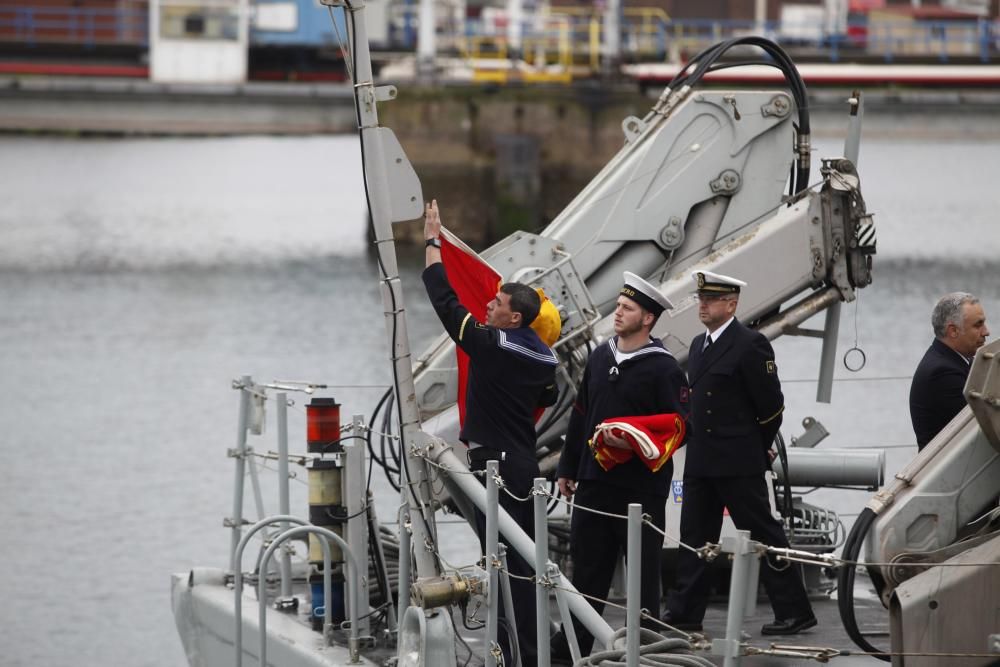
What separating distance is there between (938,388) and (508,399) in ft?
5.78

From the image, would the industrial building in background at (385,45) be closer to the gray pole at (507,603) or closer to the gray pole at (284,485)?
the gray pole at (284,485)

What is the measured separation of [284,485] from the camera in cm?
808

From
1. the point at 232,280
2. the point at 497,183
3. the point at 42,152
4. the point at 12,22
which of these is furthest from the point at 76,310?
the point at 42,152

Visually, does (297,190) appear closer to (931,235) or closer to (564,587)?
(931,235)

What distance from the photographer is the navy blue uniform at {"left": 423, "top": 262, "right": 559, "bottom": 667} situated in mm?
6613

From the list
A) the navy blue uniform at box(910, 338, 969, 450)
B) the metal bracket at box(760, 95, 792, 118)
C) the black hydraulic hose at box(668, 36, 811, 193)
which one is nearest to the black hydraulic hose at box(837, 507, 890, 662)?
the navy blue uniform at box(910, 338, 969, 450)

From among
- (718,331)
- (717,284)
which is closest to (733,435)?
(718,331)

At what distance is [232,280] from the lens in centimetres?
4216

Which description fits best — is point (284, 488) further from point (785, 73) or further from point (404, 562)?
point (785, 73)

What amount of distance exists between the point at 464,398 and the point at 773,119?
232 centimetres

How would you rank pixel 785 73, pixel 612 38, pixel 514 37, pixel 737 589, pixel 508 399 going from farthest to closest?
pixel 514 37 < pixel 612 38 < pixel 785 73 < pixel 508 399 < pixel 737 589

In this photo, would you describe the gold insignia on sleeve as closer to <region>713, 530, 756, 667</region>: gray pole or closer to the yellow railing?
<region>713, 530, 756, 667</region>: gray pole

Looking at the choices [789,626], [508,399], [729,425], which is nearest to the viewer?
[508,399]

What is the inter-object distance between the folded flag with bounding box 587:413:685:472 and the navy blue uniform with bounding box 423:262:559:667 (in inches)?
13.9
